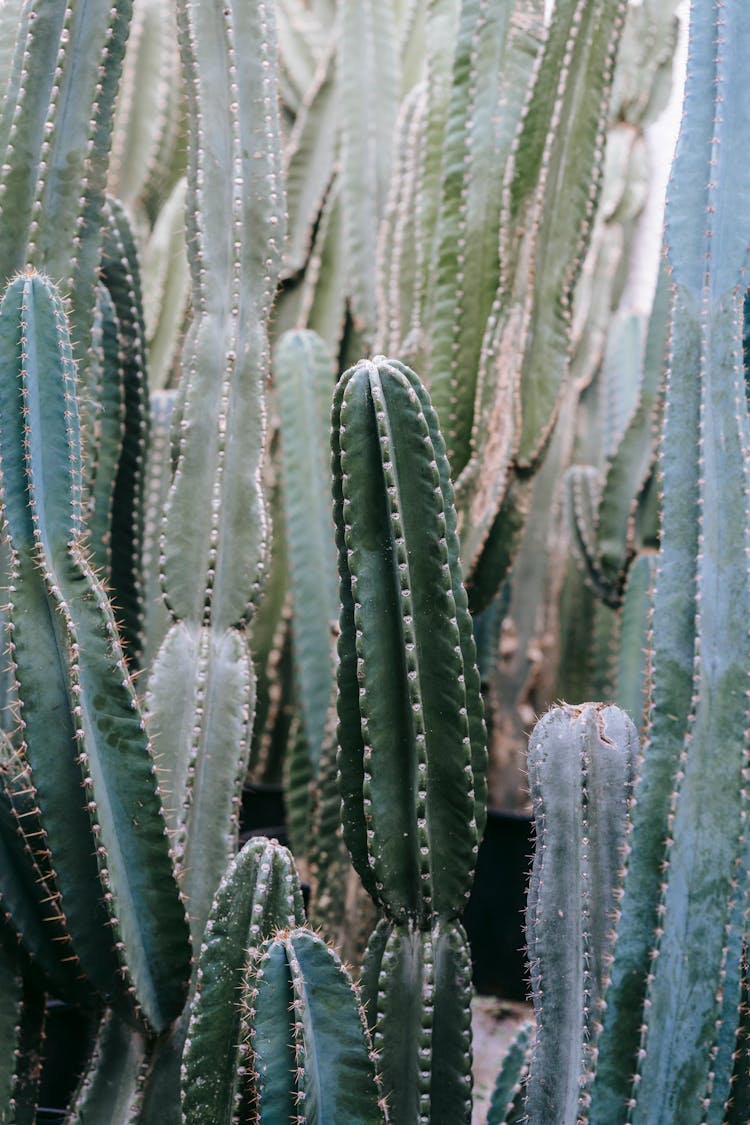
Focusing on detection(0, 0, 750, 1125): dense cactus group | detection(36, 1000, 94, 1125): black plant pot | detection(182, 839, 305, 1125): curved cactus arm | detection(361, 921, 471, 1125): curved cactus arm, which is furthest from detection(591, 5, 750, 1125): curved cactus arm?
detection(36, 1000, 94, 1125): black plant pot

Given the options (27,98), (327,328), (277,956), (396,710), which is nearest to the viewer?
→ (277,956)

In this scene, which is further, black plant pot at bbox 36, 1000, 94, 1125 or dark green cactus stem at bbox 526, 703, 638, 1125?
black plant pot at bbox 36, 1000, 94, 1125

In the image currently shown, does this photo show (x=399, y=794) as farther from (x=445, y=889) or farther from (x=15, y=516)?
(x=15, y=516)

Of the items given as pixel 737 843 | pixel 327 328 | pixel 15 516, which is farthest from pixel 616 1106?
pixel 327 328

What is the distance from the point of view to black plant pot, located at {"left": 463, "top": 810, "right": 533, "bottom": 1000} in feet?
10.4

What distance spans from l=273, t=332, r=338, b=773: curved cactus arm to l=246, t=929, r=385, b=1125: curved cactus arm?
131 centimetres

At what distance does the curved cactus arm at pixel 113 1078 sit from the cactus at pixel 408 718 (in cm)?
38

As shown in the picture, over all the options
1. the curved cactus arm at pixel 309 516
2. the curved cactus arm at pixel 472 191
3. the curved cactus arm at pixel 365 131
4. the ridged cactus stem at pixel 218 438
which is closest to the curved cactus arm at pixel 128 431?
the ridged cactus stem at pixel 218 438

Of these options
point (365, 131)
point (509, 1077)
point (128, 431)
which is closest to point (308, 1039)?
point (509, 1077)

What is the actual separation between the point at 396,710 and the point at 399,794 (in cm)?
13

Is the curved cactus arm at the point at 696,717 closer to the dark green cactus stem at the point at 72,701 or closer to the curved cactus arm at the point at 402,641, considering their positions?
the curved cactus arm at the point at 402,641

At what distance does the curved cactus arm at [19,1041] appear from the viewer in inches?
68.8

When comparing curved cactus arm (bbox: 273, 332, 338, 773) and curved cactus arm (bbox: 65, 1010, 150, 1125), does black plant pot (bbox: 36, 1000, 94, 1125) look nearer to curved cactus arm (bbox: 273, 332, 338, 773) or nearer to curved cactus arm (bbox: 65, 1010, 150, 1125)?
curved cactus arm (bbox: 65, 1010, 150, 1125)

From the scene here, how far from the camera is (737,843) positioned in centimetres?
147
